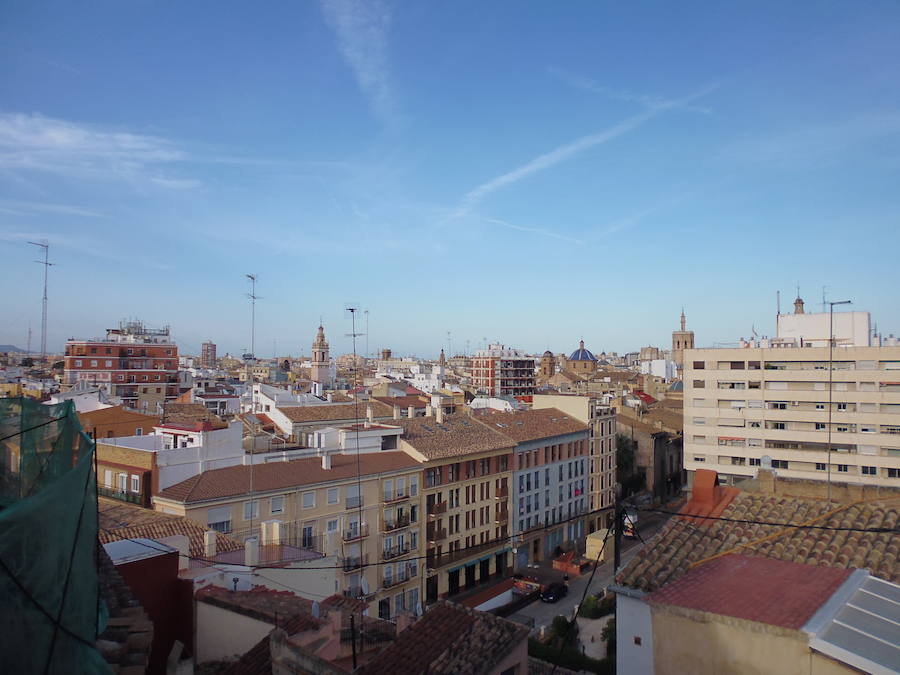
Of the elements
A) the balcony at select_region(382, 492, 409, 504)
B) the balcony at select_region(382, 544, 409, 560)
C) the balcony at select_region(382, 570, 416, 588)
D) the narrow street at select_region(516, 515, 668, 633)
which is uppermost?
the balcony at select_region(382, 492, 409, 504)

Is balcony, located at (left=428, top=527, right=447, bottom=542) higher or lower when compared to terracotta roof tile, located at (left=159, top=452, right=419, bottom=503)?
lower

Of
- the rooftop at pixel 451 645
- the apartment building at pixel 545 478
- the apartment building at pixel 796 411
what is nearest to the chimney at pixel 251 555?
the rooftop at pixel 451 645

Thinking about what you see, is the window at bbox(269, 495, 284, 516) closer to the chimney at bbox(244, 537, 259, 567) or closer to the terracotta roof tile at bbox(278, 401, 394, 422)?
the terracotta roof tile at bbox(278, 401, 394, 422)

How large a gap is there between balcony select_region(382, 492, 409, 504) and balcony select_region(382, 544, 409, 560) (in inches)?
71.4

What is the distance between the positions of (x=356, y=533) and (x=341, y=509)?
114cm

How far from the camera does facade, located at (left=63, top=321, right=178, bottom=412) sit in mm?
54719

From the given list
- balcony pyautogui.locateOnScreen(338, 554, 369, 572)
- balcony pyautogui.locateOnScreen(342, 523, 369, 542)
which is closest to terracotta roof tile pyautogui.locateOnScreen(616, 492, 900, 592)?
balcony pyautogui.locateOnScreen(338, 554, 369, 572)

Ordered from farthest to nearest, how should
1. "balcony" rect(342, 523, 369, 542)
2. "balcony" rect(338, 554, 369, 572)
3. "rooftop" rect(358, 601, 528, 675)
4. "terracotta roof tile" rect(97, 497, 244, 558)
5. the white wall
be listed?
"balcony" rect(342, 523, 369, 542), "balcony" rect(338, 554, 369, 572), "terracotta roof tile" rect(97, 497, 244, 558), "rooftop" rect(358, 601, 528, 675), the white wall

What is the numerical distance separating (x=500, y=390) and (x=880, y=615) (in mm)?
72997

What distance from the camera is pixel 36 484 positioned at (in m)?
5.67

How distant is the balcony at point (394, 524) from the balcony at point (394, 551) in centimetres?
74

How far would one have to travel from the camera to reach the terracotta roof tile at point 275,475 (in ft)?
67.4

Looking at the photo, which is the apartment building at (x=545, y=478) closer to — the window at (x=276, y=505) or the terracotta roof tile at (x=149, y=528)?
the window at (x=276, y=505)

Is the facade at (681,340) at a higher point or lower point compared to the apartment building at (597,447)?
higher
